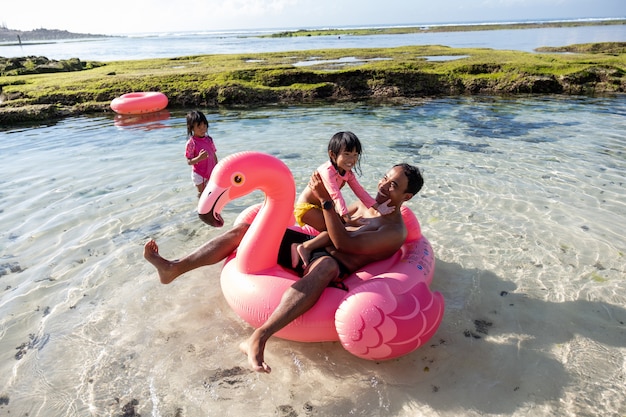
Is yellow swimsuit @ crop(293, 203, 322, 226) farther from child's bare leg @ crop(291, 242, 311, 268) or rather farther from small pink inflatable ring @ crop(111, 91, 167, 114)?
small pink inflatable ring @ crop(111, 91, 167, 114)

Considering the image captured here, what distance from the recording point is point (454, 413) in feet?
8.82

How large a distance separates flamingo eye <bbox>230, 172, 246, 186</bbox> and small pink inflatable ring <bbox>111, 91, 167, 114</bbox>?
10079mm

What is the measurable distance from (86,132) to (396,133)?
7.64 metres

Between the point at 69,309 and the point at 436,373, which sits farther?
the point at 69,309

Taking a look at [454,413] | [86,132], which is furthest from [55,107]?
[454,413]

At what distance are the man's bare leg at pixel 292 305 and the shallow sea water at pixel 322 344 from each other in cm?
37

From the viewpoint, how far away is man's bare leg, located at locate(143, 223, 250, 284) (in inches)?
136

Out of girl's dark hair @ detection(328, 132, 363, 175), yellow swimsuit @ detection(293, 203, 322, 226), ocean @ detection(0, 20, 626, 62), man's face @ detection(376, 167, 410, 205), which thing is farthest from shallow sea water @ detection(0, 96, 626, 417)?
ocean @ detection(0, 20, 626, 62)

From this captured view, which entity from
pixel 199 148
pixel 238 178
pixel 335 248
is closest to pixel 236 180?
pixel 238 178

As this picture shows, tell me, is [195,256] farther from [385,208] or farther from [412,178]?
[412,178]

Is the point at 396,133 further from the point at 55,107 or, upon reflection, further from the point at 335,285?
the point at 55,107

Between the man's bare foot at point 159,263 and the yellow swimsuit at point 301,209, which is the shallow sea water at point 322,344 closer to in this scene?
the man's bare foot at point 159,263

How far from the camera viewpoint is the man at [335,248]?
2.94m

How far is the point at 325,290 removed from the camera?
312 cm
